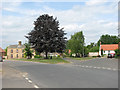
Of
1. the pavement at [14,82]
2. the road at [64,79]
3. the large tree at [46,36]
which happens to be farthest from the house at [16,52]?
the pavement at [14,82]

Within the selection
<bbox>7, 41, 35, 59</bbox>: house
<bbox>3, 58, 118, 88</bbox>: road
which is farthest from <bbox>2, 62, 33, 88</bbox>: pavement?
<bbox>7, 41, 35, 59</bbox>: house

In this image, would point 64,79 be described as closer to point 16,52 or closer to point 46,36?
point 46,36

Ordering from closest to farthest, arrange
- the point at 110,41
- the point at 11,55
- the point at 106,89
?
the point at 106,89 → the point at 11,55 → the point at 110,41

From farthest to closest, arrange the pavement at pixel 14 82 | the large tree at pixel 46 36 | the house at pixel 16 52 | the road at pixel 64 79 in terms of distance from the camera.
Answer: the house at pixel 16 52 → the large tree at pixel 46 36 → the pavement at pixel 14 82 → the road at pixel 64 79

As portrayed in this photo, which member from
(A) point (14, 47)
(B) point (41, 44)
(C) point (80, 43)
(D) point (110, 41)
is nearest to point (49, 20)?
(B) point (41, 44)

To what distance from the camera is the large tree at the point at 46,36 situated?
55156 mm

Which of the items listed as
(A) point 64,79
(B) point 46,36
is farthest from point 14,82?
(B) point 46,36

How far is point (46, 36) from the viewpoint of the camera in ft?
185

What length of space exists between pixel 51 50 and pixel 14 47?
58.9m

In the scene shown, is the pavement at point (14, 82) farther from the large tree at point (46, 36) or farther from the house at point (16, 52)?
the house at point (16, 52)

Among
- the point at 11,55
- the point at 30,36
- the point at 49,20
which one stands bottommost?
the point at 11,55

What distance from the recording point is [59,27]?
194 feet

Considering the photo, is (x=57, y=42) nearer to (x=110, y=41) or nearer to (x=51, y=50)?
(x=51, y=50)

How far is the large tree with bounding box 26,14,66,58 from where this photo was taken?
55156mm
